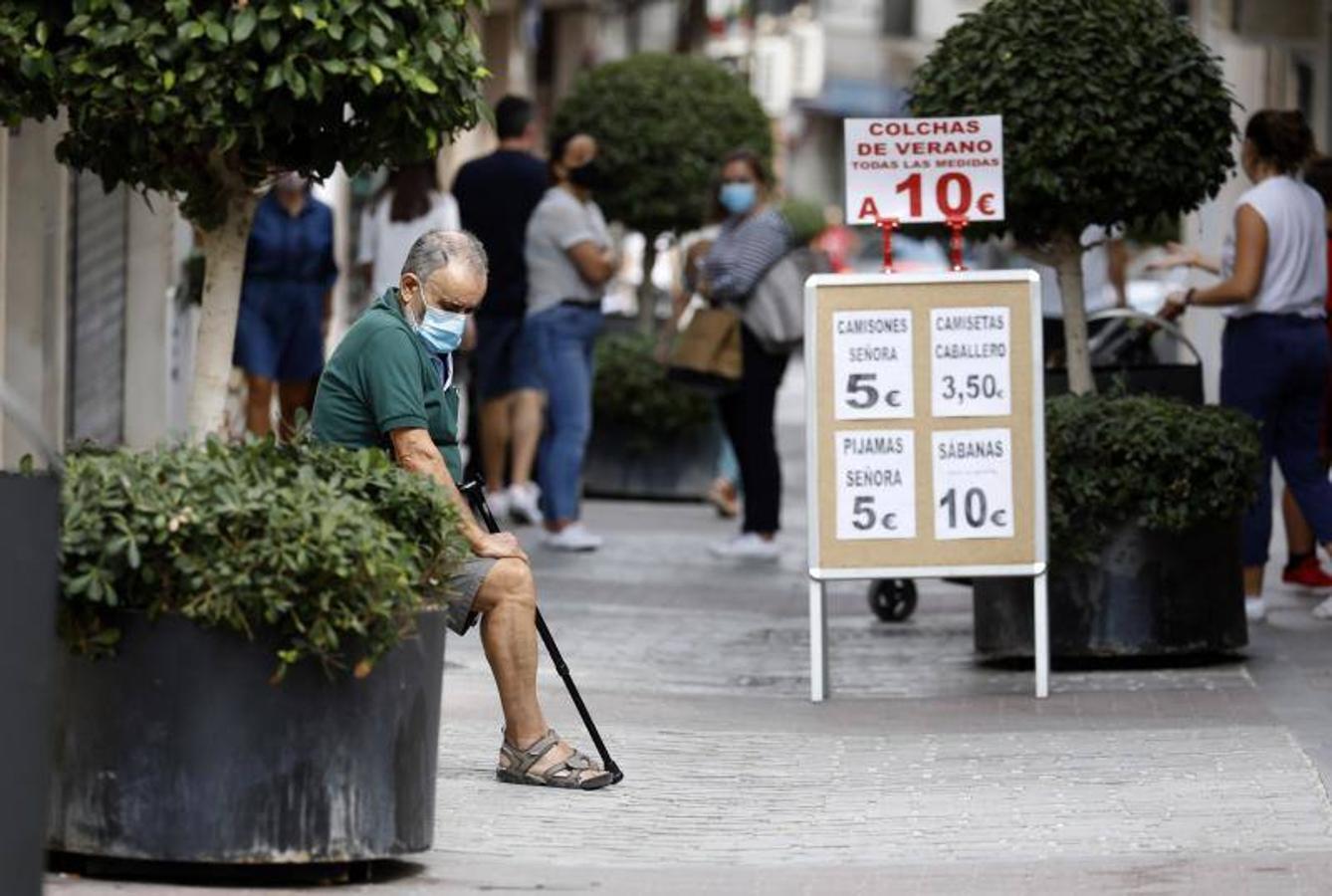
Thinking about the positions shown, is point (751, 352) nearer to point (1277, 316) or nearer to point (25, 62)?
point (1277, 316)

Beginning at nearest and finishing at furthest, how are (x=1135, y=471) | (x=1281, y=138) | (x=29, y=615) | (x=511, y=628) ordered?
(x=29, y=615) < (x=511, y=628) < (x=1135, y=471) < (x=1281, y=138)

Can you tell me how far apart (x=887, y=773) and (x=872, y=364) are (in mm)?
2041

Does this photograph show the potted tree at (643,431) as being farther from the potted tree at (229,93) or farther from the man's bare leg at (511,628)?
the man's bare leg at (511,628)

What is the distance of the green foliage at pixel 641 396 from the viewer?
19156 mm

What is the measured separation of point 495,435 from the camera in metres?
16.8

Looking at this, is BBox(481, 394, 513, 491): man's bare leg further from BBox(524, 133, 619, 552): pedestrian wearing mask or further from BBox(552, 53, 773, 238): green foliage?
BBox(552, 53, 773, 238): green foliage

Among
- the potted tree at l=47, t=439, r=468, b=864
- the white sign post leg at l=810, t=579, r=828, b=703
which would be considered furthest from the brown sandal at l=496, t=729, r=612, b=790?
the white sign post leg at l=810, t=579, r=828, b=703

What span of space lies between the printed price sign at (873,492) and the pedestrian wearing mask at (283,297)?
5084mm

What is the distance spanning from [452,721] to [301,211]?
19.6 feet

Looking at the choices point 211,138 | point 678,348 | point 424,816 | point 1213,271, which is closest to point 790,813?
point 424,816

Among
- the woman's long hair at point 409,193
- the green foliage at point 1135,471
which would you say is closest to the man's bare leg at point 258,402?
the woman's long hair at point 409,193

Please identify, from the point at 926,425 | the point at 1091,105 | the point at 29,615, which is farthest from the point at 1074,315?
the point at 29,615

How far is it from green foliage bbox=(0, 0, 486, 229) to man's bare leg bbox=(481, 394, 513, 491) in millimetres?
6693

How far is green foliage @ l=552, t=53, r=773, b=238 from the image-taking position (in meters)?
19.9
